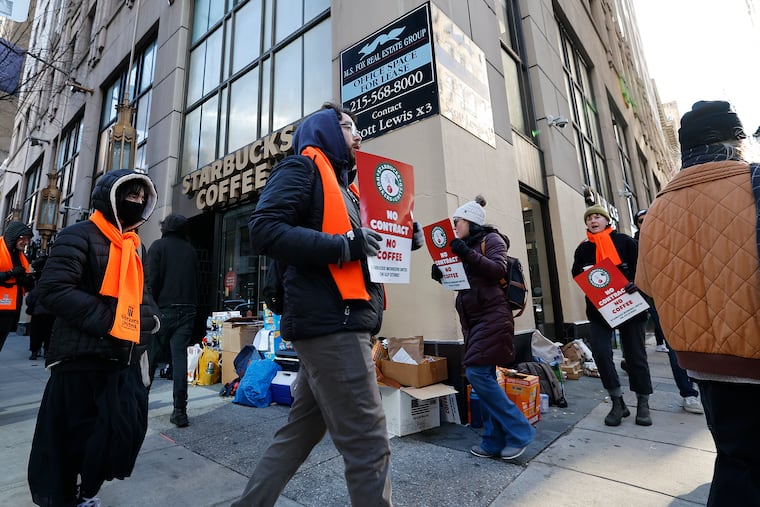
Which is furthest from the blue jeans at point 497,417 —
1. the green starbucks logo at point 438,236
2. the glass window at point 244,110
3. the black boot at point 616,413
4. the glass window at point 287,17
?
the glass window at point 287,17

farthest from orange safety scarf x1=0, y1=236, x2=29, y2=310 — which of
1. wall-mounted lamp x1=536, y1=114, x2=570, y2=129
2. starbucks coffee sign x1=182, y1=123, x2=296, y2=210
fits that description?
wall-mounted lamp x1=536, y1=114, x2=570, y2=129

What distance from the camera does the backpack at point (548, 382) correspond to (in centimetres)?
398

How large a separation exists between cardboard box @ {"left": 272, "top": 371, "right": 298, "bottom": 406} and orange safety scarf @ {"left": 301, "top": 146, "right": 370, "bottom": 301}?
3.21 m

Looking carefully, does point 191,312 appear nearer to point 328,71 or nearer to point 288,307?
point 288,307

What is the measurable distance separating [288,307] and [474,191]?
377cm

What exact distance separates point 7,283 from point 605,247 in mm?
6557

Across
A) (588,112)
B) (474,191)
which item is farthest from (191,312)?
(588,112)

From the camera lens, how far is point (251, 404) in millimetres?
4230

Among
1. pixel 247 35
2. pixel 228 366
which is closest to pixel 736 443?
pixel 228 366

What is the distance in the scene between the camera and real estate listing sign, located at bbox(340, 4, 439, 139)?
14.6 feet

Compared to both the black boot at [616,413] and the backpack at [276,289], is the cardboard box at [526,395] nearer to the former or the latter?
the black boot at [616,413]

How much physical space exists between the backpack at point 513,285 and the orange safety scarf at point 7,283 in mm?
5150

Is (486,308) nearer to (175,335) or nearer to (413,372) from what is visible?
(413,372)

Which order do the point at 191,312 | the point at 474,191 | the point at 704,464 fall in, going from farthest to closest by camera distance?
the point at 474,191 < the point at 191,312 < the point at 704,464
